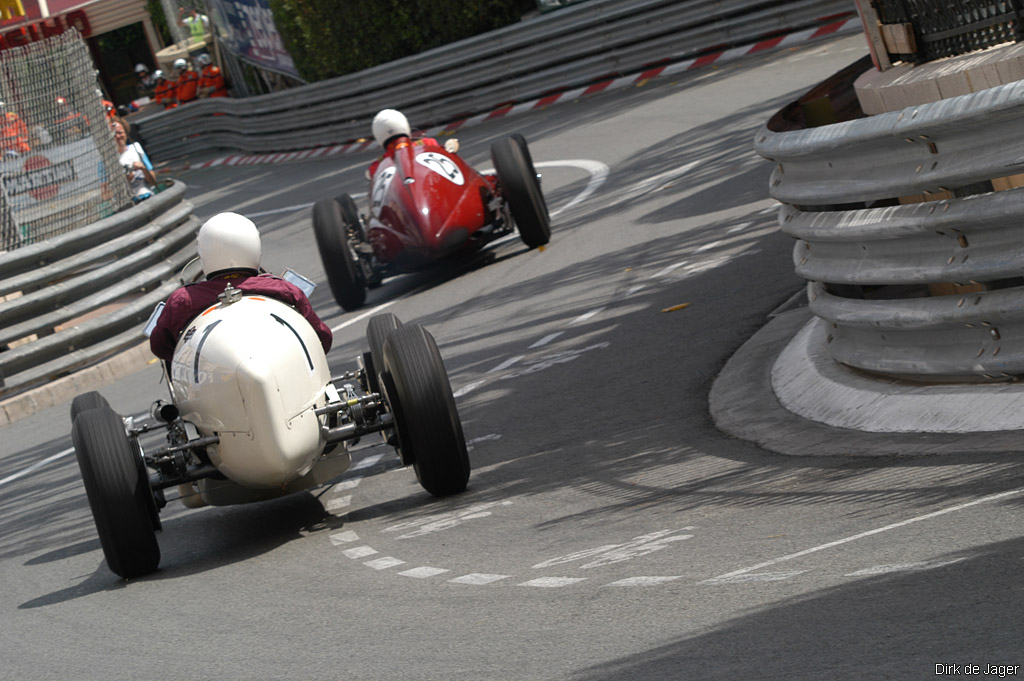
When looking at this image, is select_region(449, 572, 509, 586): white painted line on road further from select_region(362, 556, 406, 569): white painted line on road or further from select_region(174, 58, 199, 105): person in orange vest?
Result: select_region(174, 58, 199, 105): person in orange vest

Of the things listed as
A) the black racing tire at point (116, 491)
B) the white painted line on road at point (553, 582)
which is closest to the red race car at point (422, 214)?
the black racing tire at point (116, 491)

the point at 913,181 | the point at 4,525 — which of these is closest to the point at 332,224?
the point at 4,525

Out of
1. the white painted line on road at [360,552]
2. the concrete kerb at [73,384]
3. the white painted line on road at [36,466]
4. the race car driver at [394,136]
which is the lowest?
the white painted line on road at [360,552]

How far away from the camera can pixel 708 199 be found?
12680 mm

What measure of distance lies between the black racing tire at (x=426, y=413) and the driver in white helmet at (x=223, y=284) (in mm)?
580

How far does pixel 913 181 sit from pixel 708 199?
689 centimetres

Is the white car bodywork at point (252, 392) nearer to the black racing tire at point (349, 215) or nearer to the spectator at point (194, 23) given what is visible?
the black racing tire at point (349, 215)

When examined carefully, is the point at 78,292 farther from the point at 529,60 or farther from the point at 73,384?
the point at 529,60

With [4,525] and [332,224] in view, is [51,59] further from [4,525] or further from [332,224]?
[4,525]

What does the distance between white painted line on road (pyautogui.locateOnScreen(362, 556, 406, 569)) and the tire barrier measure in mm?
7781

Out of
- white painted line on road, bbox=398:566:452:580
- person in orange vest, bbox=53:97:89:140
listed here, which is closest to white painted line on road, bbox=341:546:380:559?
white painted line on road, bbox=398:566:452:580

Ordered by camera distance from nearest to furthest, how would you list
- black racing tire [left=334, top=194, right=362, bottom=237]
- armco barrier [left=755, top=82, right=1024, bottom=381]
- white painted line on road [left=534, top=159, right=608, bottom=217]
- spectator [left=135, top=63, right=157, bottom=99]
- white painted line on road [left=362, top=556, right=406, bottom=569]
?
armco barrier [left=755, top=82, right=1024, bottom=381], white painted line on road [left=362, top=556, right=406, bottom=569], black racing tire [left=334, top=194, right=362, bottom=237], white painted line on road [left=534, top=159, right=608, bottom=217], spectator [left=135, top=63, right=157, bottom=99]

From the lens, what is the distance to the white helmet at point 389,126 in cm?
1275

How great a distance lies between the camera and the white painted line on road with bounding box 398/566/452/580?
18.5 feet
